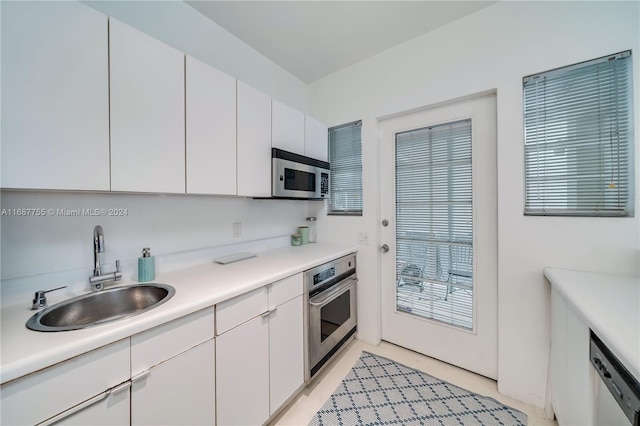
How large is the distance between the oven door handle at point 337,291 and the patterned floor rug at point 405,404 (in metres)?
0.61

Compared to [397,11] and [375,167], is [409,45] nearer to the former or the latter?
[397,11]

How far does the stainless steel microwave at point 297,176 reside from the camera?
1738 millimetres

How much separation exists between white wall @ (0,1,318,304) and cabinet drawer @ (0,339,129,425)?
24.4 inches

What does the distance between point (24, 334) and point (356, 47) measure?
2607 millimetres

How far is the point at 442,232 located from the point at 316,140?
1.36 meters

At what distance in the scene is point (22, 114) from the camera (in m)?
0.85

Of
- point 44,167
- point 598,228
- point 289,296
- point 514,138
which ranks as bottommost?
point 289,296

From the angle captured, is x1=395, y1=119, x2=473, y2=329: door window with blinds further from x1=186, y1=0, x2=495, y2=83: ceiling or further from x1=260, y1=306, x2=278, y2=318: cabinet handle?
x1=260, y1=306, x2=278, y2=318: cabinet handle

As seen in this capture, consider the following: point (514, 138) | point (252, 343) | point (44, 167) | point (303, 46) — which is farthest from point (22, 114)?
point (514, 138)

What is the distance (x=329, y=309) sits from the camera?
185 cm

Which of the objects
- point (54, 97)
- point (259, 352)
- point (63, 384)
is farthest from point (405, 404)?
point (54, 97)

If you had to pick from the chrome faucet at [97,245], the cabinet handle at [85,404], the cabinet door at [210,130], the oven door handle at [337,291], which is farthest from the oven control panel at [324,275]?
the chrome faucet at [97,245]

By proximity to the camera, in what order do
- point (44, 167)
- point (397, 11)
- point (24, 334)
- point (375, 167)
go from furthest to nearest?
point (375, 167) → point (397, 11) → point (44, 167) → point (24, 334)

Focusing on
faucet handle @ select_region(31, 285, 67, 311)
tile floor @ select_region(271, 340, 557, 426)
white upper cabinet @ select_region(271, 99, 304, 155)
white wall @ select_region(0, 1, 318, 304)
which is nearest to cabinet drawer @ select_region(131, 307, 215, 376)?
faucet handle @ select_region(31, 285, 67, 311)
